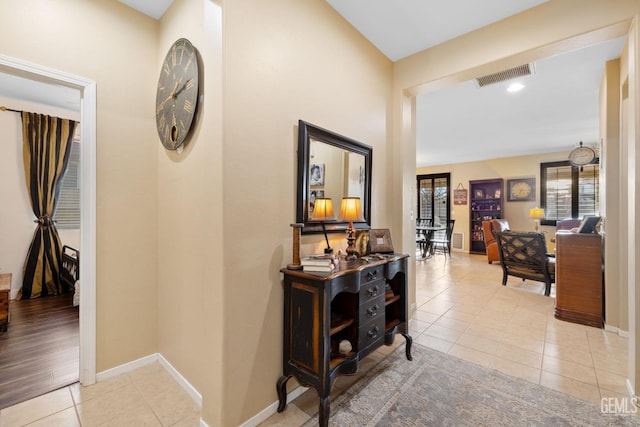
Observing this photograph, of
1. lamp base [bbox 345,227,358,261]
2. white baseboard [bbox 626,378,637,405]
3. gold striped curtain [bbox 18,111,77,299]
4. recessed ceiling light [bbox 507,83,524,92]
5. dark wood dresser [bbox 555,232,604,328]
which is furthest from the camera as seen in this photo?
gold striped curtain [bbox 18,111,77,299]

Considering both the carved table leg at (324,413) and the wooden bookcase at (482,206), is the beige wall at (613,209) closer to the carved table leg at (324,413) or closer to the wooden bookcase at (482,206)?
the carved table leg at (324,413)

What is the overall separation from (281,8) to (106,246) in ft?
7.21

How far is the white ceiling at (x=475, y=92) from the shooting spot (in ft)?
7.33

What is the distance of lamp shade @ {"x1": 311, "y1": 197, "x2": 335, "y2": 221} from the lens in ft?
6.49

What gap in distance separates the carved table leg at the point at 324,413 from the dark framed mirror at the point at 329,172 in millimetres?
1049

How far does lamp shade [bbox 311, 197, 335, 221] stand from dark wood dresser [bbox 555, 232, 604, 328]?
10.0 feet

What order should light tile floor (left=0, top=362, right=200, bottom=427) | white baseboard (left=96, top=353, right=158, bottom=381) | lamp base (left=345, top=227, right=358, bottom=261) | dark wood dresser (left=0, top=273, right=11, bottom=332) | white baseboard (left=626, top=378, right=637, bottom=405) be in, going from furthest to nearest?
dark wood dresser (left=0, top=273, right=11, bottom=332) < lamp base (left=345, top=227, right=358, bottom=261) < white baseboard (left=96, top=353, right=158, bottom=381) < white baseboard (left=626, top=378, right=637, bottom=405) < light tile floor (left=0, top=362, right=200, bottom=427)

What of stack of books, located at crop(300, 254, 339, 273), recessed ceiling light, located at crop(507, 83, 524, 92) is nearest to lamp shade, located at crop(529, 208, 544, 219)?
recessed ceiling light, located at crop(507, 83, 524, 92)

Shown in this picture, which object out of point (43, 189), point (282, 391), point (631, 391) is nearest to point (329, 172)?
point (282, 391)

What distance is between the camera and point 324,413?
4.87 ft

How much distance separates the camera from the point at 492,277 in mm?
5020

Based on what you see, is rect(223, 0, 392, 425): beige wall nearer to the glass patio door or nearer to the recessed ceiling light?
the recessed ceiling light

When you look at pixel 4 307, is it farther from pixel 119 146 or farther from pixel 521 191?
pixel 521 191

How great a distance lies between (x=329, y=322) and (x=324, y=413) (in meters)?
0.51
